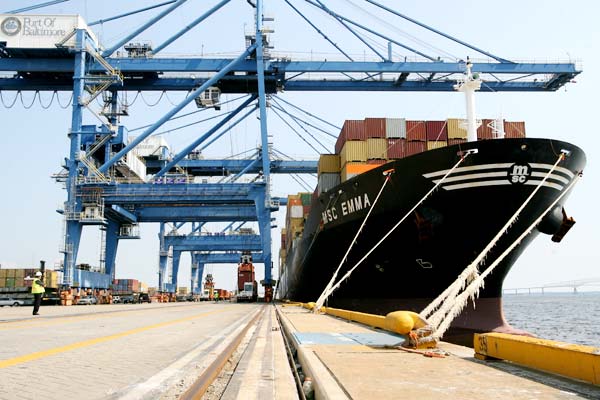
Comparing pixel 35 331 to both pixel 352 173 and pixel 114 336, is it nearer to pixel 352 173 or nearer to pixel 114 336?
pixel 114 336

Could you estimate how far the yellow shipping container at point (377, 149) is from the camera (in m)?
19.4

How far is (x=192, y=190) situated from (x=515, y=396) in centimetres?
3280

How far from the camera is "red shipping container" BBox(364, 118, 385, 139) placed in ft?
64.2

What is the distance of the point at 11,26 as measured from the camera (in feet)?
105

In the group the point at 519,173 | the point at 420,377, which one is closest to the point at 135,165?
the point at 519,173

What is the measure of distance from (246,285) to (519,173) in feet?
126

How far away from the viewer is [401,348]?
21.3ft

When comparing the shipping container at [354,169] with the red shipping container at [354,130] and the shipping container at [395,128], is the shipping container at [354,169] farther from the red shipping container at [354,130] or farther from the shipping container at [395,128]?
the shipping container at [395,128]

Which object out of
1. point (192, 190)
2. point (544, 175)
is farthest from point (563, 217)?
point (192, 190)

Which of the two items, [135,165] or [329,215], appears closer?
[329,215]

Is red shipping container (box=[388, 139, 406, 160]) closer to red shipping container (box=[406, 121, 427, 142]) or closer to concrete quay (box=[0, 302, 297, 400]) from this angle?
red shipping container (box=[406, 121, 427, 142])

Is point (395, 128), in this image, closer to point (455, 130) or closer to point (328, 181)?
point (455, 130)

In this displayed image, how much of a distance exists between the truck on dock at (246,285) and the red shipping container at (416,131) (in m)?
32.1

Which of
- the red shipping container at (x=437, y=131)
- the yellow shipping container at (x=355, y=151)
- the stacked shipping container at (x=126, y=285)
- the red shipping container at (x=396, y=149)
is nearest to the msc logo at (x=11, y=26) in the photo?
the yellow shipping container at (x=355, y=151)
